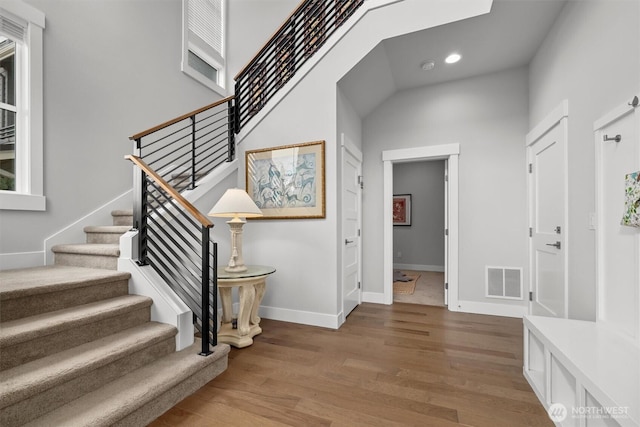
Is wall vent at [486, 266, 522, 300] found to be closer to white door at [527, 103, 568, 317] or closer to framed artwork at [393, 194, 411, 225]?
white door at [527, 103, 568, 317]

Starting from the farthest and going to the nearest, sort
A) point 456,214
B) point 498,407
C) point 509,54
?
point 456,214 → point 509,54 → point 498,407

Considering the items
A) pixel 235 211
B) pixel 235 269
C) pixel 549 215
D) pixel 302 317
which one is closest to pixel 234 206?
pixel 235 211

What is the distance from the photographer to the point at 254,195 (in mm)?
3371

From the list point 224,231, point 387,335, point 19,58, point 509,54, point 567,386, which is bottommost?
point 387,335

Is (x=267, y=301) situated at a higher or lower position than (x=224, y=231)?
lower

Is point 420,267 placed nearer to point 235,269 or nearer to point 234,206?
point 235,269

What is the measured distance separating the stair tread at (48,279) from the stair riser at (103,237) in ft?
1.24

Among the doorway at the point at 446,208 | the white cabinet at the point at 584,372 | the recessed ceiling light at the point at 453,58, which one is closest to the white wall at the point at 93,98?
the doorway at the point at 446,208

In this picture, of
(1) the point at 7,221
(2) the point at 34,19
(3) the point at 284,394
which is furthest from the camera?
(2) the point at 34,19

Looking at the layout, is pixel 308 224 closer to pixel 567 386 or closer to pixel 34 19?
pixel 567 386

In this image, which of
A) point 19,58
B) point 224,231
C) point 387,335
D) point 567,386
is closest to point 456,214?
point 387,335

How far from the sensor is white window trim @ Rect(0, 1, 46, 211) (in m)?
2.49

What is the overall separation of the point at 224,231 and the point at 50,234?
157cm

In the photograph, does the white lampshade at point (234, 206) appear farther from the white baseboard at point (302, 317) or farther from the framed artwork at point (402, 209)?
the framed artwork at point (402, 209)
